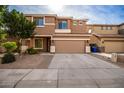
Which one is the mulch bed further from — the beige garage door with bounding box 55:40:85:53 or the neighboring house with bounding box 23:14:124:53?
the beige garage door with bounding box 55:40:85:53

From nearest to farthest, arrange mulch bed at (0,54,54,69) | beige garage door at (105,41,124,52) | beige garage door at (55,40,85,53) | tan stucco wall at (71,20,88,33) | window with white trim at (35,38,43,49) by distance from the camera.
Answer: mulch bed at (0,54,54,69)
beige garage door at (55,40,85,53)
window with white trim at (35,38,43,49)
beige garage door at (105,41,124,52)
tan stucco wall at (71,20,88,33)

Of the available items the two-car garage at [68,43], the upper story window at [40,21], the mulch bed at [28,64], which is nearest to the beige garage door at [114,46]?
the two-car garage at [68,43]

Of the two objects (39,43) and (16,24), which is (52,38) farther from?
(16,24)

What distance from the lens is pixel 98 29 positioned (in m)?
38.2

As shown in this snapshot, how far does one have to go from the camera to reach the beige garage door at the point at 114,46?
106 ft

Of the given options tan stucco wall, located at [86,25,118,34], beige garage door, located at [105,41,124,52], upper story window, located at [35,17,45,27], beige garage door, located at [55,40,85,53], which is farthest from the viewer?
tan stucco wall, located at [86,25,118,34]

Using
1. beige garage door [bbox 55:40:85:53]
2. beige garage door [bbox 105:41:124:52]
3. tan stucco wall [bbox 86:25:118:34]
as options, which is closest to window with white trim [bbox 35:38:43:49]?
beige garage door [bbox 55:40:85:53]

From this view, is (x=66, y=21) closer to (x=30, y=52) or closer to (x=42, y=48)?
Answer: (x=42, y=48)

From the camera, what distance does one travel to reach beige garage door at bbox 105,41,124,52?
3222 cm

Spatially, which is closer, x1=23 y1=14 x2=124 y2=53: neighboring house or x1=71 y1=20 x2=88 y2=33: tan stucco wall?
x1=23 y1=14 x2=124 y2=53: neighboring house
